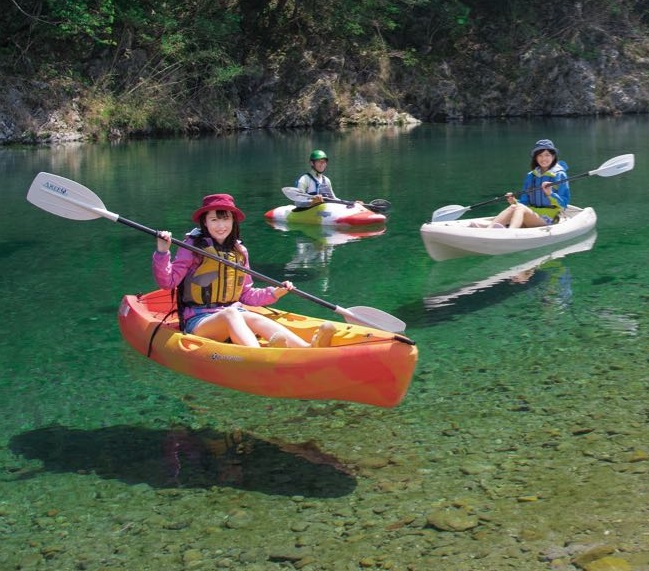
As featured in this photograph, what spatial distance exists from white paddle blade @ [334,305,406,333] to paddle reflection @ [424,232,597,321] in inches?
73.7

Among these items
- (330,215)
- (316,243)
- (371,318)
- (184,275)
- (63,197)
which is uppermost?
(63,197)

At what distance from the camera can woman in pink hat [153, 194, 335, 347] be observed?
497 cm

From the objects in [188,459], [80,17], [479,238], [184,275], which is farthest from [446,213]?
[80,17]

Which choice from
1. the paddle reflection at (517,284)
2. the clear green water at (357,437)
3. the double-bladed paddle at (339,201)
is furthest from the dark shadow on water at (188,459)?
the double-bladed paddle at (339,201)

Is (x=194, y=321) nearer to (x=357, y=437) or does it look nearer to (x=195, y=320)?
(x=195, y=320)

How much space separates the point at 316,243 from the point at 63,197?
528 centimetres

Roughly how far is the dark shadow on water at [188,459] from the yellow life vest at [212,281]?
85 centimetres

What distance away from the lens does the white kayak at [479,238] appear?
8.01 metres

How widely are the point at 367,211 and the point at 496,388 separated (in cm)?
626

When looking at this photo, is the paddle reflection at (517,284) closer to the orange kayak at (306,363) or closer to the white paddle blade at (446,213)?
the white paddle blade at (446,213)

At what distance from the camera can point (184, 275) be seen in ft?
17.0

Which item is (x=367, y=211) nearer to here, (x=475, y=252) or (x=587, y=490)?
(x=475, y=252)

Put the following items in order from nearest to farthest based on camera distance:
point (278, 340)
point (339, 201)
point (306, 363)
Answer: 1. point (306, 363)
2. point (278, 340)
3. point (339, 201)

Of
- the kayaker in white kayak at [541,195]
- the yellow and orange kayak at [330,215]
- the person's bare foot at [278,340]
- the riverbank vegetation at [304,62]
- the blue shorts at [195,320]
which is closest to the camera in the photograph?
the person's bare foot at [278,340]
